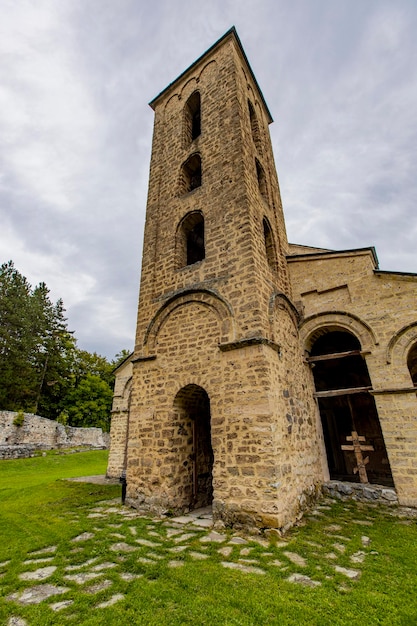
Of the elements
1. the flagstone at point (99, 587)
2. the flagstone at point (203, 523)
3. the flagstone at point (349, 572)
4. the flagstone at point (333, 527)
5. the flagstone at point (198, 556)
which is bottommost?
the flagstone at point (349, 572)

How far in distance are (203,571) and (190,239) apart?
8508 mm

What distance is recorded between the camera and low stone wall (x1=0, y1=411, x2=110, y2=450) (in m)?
19.6

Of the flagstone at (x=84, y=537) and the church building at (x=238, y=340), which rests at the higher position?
the church building at (x=238, y=340)

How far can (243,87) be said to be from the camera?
1048cm

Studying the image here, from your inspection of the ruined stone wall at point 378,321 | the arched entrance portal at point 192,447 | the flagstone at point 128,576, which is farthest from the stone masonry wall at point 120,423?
the flagstone at point 128,576

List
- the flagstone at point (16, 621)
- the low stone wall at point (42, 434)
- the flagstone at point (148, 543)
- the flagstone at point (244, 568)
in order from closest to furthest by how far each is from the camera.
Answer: the flagstone at point (16, 621), the flagstone at point (244, 568), the flagstone at point (148, 543), the low stone wall at point (42, 434)

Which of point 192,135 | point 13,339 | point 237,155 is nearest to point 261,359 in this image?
point 237,155

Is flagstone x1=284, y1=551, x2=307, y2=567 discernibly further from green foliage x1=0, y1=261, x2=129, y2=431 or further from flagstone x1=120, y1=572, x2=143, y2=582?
green foliage x1=0, y1=261, x2=129, y2=431

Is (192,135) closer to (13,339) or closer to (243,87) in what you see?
(243,87)

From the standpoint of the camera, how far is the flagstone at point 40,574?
3.50 metres

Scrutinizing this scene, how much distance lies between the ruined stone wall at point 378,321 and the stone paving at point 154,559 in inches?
86.9

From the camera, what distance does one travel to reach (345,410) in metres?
12.5

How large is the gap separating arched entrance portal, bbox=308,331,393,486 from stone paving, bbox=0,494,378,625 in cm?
643

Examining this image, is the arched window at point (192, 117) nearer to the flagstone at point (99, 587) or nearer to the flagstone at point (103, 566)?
the flagstone at point (103, 566)
